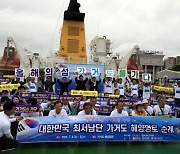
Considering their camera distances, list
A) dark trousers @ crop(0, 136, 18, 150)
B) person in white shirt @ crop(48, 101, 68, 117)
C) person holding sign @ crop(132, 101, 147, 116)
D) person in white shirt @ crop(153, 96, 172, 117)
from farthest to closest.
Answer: person in white shirt @ crop(153, 96, 172, 117)
person holding sign @ crop(132, 101, 147, 116)
person in white shirt @ crop(48, 101, 68, 117)
dark trousers @ crop(0, 136, 18, 150)

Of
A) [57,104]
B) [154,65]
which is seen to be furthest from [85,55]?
[154,65]

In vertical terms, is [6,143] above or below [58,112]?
below

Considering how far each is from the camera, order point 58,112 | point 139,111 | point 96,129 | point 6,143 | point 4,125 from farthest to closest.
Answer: point 139,111 → point 58,112 → point 96,129 → point 6,143 → point 4,125

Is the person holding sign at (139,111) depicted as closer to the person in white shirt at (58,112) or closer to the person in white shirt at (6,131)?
the person in white shirt at (58,112)

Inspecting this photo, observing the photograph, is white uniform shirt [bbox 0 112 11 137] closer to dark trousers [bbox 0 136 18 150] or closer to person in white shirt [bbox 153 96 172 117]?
dark trousers [bbox 0 136 18 150]

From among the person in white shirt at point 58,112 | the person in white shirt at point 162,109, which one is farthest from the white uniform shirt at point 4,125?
the person in white shirt at point 162,109

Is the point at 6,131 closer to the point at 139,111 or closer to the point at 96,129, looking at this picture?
the point at 96,129

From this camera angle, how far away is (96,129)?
24.9 ft

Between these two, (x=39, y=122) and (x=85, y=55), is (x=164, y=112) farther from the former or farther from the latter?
(x=85, y=55)

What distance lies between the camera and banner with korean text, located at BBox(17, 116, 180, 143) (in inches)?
288

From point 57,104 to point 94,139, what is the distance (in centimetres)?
135

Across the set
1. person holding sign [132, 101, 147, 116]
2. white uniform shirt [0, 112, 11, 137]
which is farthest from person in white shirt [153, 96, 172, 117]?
Result: white uniform shirt [0, 112, 11, 137]

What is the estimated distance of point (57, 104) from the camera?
7.79 metres

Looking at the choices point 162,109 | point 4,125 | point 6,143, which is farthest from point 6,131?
point 162,109
